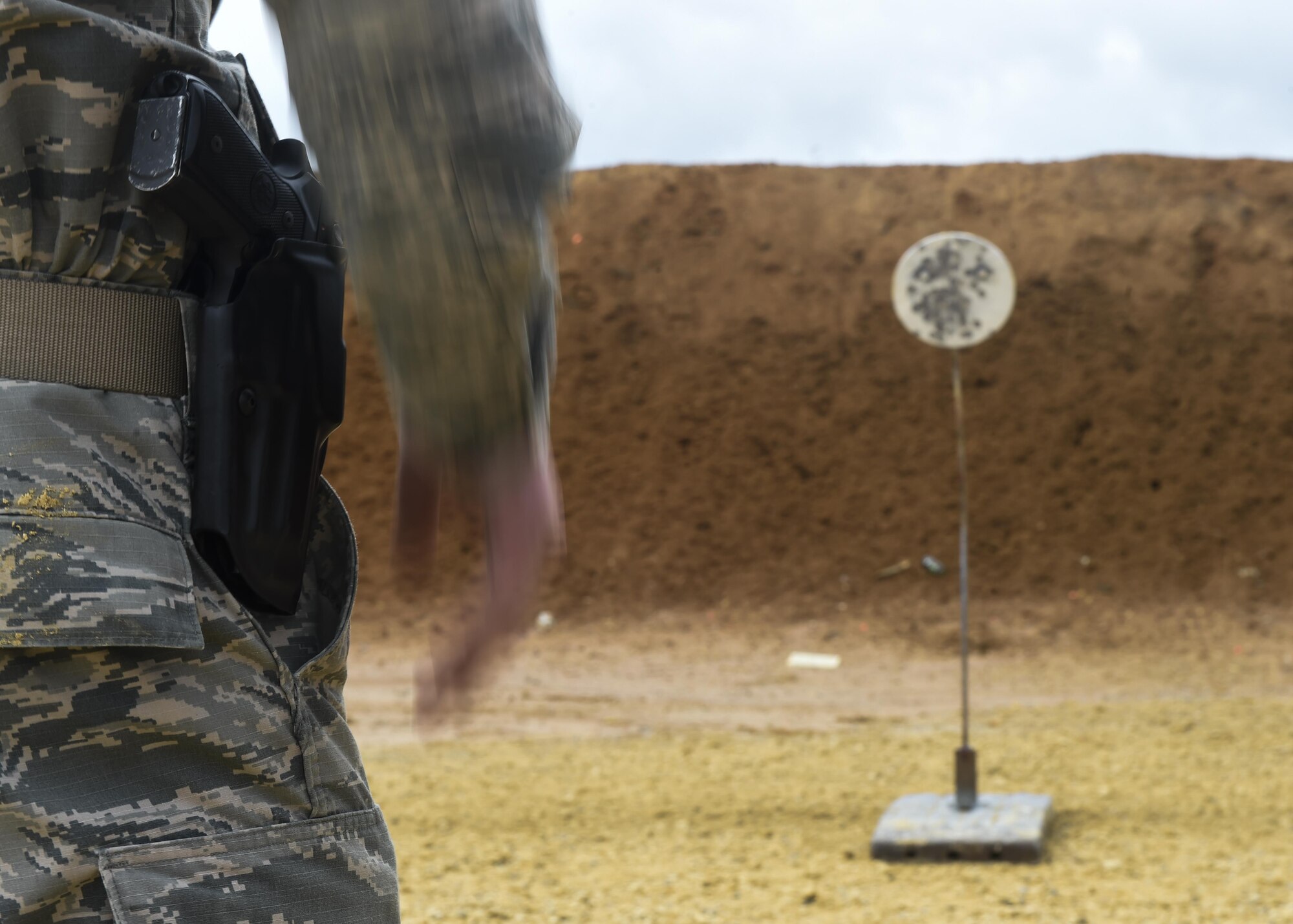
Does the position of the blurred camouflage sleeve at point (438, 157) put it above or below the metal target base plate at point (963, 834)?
above

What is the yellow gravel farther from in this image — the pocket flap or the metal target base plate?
the pocket flap

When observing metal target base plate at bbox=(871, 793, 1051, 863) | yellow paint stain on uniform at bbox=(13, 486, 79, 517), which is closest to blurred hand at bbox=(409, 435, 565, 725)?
yellow paint stain on uniform at bbox=(13, 486, 79, 517)

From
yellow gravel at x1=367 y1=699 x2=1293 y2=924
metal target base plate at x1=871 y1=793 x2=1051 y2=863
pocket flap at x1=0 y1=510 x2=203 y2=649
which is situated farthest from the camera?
metal target base plate at x1=871 y1=793 x2=1051 y2=863

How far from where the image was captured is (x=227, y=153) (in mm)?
987

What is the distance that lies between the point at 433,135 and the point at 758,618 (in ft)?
34.6

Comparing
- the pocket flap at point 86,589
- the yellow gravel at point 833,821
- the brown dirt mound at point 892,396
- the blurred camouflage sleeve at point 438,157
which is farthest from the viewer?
the brown dirt mound at point 892,396

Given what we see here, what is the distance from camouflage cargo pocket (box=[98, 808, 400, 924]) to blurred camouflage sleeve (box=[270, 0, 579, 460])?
353 millimetres

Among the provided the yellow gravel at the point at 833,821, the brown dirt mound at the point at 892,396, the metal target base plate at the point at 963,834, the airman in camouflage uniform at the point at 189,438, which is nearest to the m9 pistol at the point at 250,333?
the airman in camouflage uniform at the point at 189,438

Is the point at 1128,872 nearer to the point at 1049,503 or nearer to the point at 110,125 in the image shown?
the point at 110,125

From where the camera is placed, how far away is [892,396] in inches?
485

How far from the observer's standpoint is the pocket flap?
33.7 inches

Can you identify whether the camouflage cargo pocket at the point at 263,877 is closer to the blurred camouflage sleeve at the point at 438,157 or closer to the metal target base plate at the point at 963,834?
the blurred camouflage sleeve at the point at 438,157

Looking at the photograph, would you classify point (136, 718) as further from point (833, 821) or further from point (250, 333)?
point (833, 821)

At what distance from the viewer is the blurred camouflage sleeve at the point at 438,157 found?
0.74m
